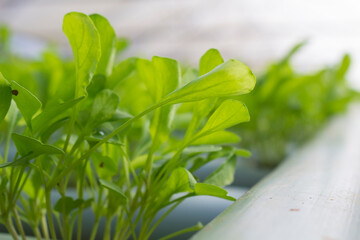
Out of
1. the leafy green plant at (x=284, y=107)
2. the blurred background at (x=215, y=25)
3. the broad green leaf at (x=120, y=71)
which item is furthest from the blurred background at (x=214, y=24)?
the broad green leaf at (x=120, y=71)

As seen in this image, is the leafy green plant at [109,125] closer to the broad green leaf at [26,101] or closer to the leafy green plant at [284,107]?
the broad green leaf at [26,101]

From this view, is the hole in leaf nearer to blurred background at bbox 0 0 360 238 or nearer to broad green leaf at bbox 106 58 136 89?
broad green leaf at bbox 106 58 136 89

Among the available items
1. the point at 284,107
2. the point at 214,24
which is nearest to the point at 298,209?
the point at 284,107

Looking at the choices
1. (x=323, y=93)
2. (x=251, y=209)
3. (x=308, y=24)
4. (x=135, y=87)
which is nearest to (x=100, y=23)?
(x=251, y=209)

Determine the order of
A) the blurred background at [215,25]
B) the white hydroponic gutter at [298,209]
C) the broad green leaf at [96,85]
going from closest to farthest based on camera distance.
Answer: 1. the white hydroponic gutter at [298,209]
2. the broad green leaf at [96,85]
3. the blurred background at [215,25]

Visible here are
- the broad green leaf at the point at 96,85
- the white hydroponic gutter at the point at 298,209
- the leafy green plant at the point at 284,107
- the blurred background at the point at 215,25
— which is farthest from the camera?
the blurred background at the point at 215,25
